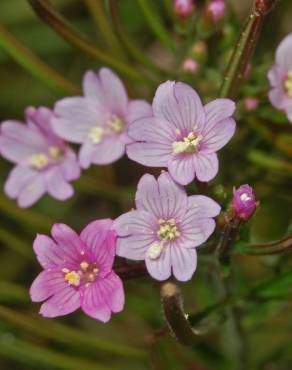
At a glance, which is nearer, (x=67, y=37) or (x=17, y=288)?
(x=67, y=37)

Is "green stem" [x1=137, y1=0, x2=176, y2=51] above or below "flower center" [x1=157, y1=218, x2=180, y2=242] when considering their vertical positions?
above

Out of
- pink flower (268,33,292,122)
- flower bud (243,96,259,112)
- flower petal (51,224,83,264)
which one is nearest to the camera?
flower petal (51,224,83,264)

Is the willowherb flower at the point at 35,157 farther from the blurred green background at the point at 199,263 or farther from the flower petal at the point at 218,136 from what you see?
the flower petal at the point at 218,136

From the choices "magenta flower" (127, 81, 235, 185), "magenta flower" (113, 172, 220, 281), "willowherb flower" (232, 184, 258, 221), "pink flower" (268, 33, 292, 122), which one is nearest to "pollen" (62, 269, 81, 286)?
"magenta flower" (113, 172, 220, 281)

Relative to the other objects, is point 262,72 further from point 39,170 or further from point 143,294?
point 143,294

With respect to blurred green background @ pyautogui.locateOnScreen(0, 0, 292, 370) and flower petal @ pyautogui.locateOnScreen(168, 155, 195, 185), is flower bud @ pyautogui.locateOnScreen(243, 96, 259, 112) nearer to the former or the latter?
blurred green background @ pyautogui.locateOnScreen(0, 0, 292, 370)

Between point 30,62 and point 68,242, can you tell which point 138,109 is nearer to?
point 30,62

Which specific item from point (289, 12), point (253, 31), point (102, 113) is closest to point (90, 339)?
point (102, 113)
